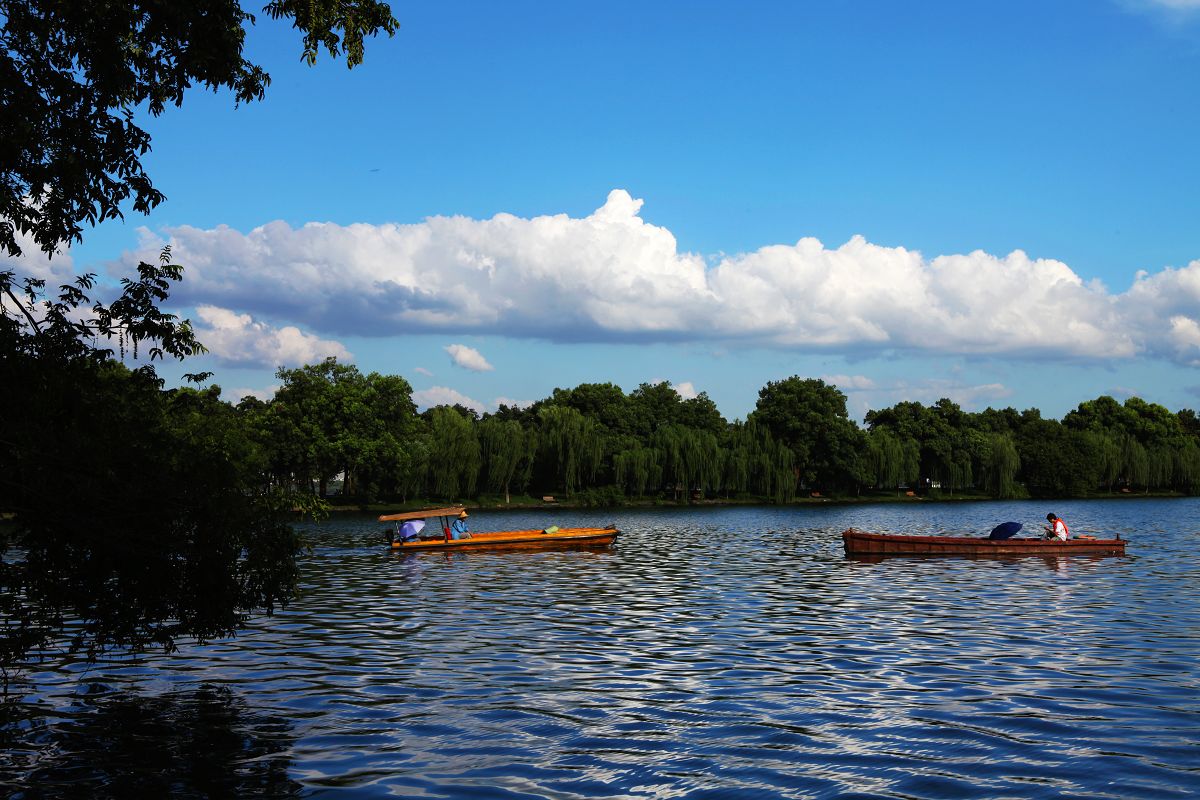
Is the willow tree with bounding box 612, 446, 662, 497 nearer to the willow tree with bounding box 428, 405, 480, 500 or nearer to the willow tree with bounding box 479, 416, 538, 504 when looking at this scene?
the willow tree with bounding box 479, 416, 538, 504

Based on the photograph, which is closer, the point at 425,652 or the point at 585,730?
the point at 585,730

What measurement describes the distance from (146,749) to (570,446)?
271ft

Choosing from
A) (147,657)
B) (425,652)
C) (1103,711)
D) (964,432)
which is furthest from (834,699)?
(964,432)

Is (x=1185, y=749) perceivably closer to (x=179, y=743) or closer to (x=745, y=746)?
(x=745, y=746)

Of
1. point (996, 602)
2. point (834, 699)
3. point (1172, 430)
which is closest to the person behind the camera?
point (834, 699)

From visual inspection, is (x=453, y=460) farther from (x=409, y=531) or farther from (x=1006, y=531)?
(x=1006, y=531)

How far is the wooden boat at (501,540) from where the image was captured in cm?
4316

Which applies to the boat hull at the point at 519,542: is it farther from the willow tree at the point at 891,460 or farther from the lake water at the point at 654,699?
the willow tree at the point at 891,460

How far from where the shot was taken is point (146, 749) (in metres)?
12.2

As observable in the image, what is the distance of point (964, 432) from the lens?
11219 centimetres

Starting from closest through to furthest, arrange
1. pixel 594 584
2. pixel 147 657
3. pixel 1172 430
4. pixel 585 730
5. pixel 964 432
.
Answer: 1. pixel 585 730
2. pixel 147 657
3. pixel 594 584
4. pixel 964 432
5. pixel 1172 430

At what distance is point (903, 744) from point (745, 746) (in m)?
1.88

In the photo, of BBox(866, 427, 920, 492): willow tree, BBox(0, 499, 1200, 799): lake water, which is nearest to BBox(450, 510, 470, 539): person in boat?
BBox(0, 499, 1200, 799): lake water

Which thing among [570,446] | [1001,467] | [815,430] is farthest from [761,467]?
[1001,467]
